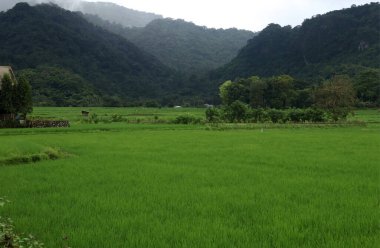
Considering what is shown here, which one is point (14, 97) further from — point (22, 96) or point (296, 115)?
point (296, 115)

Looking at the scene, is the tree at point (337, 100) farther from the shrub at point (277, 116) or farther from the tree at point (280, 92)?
the tree at point (280, 92)

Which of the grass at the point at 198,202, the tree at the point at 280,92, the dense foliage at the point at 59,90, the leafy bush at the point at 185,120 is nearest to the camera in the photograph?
the grass at the point at 198,202

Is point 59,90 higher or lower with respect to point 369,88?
higher

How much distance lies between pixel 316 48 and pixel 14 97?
113628mm

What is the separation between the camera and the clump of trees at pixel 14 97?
3581 centimetres

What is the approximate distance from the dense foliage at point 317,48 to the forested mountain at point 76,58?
25.6 m

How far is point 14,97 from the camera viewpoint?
120 feet

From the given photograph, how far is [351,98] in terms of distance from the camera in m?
47.8

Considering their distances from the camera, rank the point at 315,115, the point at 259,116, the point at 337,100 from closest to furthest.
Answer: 1. the point at 315,115
2. the point at 337,100
3. the point at 259,116

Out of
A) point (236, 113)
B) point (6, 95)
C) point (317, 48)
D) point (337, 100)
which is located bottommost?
point (236, 113)

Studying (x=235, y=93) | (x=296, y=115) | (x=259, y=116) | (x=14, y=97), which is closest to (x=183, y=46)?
(x=235, y=93)

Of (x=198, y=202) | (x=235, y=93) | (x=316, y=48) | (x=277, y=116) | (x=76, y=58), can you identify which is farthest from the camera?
(x=316, y=48)

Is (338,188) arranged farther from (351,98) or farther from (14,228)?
(351,98)

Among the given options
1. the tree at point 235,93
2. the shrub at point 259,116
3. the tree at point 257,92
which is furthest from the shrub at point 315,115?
the tree at point 235,93
